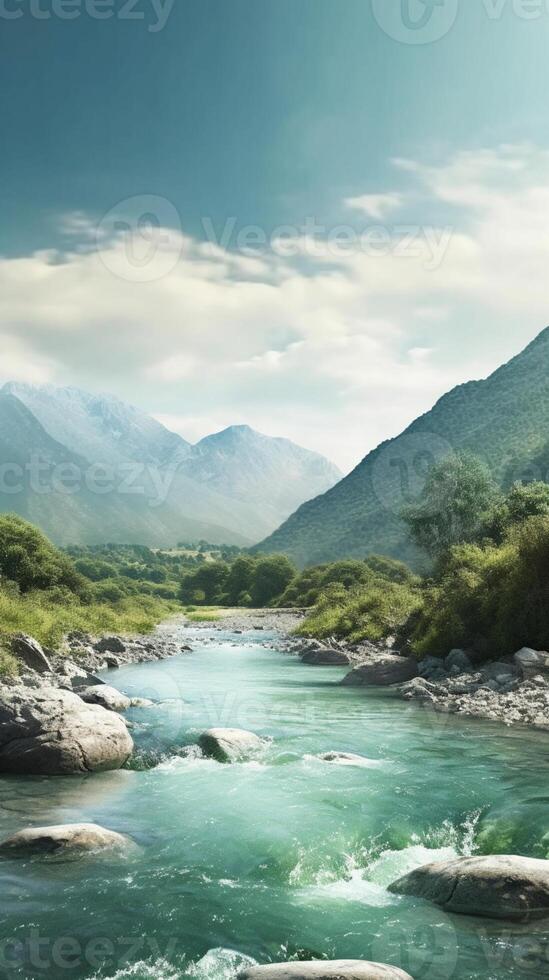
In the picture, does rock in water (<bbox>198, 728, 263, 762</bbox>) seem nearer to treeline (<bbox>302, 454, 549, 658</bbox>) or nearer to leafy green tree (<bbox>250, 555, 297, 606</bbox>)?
treeline (<bbox>302, 454, 549, 658</bbox>)

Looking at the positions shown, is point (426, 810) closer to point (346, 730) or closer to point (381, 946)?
point (381, 946)

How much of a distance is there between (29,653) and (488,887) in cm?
2271

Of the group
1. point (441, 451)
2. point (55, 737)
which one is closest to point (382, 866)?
point (55, 737)

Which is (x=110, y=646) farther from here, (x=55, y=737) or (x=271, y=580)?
(x=271, y=580)

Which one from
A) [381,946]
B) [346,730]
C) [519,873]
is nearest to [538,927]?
[519,873]

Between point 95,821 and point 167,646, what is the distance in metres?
39.3

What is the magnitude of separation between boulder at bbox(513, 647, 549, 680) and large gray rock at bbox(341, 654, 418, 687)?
6380 mm

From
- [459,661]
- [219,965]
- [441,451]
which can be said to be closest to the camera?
[219,965]

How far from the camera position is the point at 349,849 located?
441 inches

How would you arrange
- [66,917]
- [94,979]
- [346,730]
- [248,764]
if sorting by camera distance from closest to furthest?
[94,979]
[66,917]
[248,764]
[346,730]

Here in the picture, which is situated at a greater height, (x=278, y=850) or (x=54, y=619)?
(x=54, y=619)

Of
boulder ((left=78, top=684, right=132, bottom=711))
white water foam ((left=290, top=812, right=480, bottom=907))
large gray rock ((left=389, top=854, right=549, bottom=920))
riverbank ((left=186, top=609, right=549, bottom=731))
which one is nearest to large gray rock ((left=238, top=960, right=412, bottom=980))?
large gray rock ((left=389, top=854, right=549, bottom=920))

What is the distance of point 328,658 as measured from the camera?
137 ft

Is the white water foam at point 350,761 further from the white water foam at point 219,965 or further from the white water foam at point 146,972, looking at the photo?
the white water foam at point 146,972
